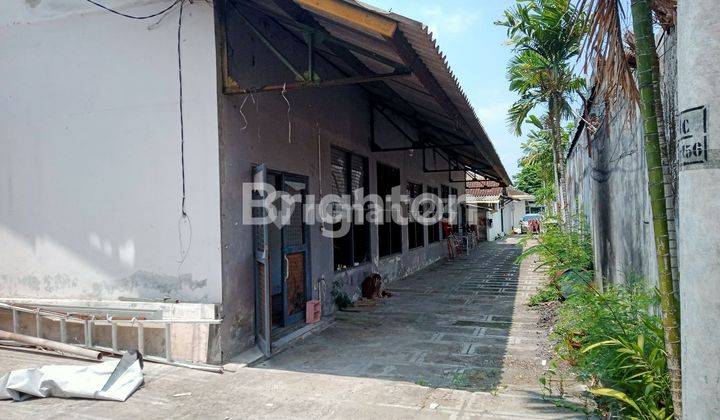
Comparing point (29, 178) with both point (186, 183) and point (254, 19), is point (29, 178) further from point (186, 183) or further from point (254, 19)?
point (254, 19)

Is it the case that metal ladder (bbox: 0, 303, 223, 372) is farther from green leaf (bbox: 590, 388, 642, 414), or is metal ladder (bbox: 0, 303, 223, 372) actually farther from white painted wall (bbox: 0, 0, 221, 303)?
green leaf (bbox: 590, 388, 642, 414)

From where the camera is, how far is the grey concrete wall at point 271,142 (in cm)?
541

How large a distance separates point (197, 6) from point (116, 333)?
3.80 m

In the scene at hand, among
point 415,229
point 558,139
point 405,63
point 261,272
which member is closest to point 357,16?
point 405,63

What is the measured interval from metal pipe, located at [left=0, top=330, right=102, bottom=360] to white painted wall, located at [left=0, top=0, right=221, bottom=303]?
0.54m

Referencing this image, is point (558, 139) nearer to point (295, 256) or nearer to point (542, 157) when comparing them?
point (295, 256)

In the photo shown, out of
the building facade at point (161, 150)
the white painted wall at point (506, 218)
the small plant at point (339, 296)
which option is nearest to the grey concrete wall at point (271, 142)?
the building facade at point (161, 150)

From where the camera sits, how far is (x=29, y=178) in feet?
20.2

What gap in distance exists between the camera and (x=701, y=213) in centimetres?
147

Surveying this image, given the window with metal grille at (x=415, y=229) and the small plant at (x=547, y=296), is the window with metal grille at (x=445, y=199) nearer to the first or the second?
the window with metal grille at (x=415, y=229)

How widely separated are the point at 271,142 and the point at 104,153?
6.62 feet

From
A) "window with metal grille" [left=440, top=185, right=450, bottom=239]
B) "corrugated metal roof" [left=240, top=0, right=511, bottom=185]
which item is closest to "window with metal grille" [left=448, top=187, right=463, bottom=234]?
"window with metal grille" [left=440, top=185, right=450, bottom=239]

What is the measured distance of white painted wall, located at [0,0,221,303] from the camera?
5336 millimetres

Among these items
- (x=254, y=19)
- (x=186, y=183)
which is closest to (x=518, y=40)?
(x=254, y=19)
